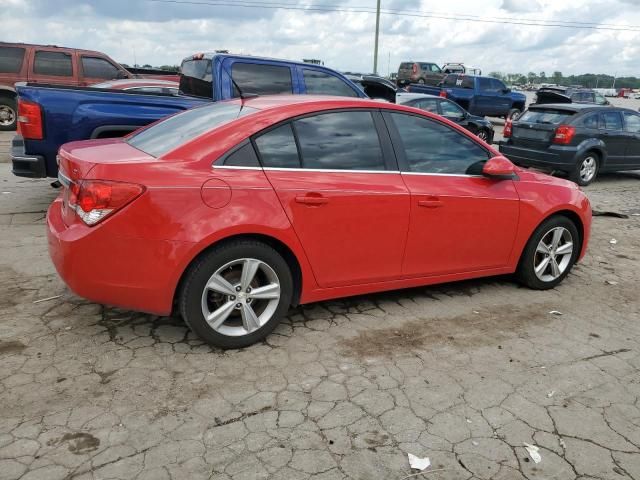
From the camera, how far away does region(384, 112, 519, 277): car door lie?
3.98 m

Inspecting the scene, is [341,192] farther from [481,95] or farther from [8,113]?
[481,95]

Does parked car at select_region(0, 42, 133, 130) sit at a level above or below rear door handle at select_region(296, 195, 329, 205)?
above

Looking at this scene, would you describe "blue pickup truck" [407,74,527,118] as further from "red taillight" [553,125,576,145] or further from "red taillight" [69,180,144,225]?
"red taillight" [69,180,144,225]

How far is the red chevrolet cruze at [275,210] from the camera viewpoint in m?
3.14

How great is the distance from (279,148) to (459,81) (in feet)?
67.4

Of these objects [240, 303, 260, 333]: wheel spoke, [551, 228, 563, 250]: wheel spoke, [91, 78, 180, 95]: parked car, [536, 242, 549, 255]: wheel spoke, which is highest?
[91, 78, 180, 95]: parked car

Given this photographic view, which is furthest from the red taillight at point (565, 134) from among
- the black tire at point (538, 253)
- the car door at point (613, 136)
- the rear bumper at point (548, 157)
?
the black tire at point (538, 253)

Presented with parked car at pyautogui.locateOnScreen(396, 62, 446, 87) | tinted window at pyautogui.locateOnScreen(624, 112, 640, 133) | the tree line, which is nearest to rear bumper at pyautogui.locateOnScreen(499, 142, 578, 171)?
tinted window at pyautogui.locateOnScreen(624, 112, 640, 133)

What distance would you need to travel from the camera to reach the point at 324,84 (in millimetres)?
7398

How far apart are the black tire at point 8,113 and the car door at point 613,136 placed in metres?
13.3

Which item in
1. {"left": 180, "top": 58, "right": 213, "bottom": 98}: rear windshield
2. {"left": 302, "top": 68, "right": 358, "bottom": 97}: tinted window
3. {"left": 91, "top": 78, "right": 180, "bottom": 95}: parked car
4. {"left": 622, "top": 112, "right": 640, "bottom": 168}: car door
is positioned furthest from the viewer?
{"left": 622, "top": 112, "right": 640, "bottom": 168}: car door

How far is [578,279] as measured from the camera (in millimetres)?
5309

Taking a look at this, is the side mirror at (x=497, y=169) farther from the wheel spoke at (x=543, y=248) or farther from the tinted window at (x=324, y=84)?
the tinted window at (x=324, y=84)

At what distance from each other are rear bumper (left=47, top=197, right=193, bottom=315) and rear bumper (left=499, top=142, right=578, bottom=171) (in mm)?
8990
